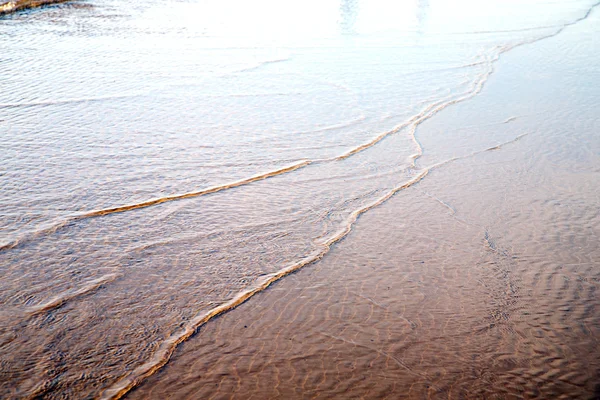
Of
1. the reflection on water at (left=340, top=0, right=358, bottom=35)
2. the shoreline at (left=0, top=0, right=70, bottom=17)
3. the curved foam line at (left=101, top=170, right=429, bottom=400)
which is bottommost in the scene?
the curved foam line at (left=101, top=170, right=429, bottom=400)

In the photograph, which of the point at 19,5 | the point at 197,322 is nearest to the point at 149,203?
the point at 197,322

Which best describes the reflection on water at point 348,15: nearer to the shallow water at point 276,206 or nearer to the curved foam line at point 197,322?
the shallow water at point 276,206

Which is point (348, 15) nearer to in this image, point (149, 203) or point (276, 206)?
point (276, 206)

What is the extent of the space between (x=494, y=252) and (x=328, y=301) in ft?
5.19

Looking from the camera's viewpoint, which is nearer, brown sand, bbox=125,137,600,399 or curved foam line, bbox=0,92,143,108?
brown sand, bbox=125,137,600,399

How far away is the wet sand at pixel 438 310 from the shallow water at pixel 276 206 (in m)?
0.02

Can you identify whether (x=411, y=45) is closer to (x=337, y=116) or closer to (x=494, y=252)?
(x=337, y=116)

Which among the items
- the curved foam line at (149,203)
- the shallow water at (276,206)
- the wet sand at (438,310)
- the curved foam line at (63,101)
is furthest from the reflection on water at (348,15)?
the wet sand at (438,310)

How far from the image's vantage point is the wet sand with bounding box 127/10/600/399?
3178 mm

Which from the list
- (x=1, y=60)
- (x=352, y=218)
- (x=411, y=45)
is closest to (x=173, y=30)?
(x=1, y=60)

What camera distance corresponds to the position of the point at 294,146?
6.93 metres

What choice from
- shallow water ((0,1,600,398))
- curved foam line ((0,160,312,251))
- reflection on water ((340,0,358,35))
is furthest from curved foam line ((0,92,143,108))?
reflection on water ((340,0,358,35))

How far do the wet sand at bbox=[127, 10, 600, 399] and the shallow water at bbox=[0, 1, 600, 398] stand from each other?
2cm

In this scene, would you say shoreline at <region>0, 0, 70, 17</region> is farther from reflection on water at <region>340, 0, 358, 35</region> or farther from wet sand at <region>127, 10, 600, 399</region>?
wet sand at <region>127, 10, 600, 399</region>
